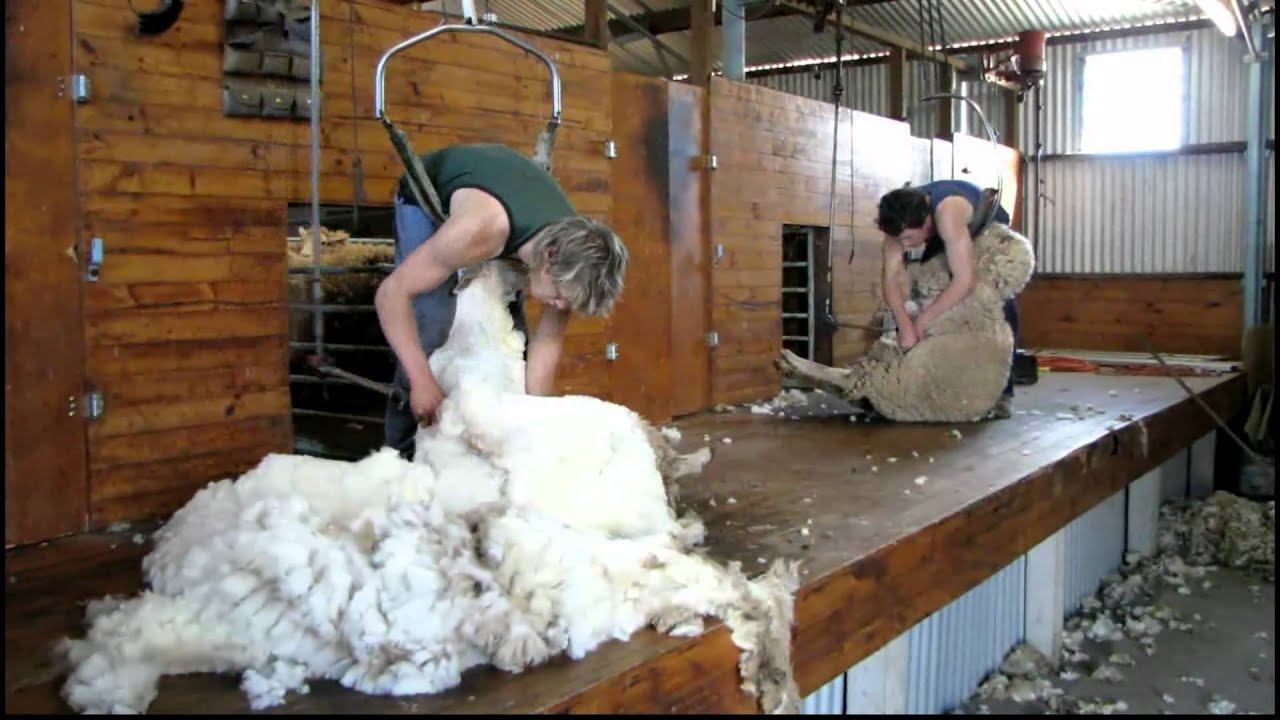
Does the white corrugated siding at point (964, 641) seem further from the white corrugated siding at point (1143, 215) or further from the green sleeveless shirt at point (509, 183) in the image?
the white corrugated siding at point (1143, 215)

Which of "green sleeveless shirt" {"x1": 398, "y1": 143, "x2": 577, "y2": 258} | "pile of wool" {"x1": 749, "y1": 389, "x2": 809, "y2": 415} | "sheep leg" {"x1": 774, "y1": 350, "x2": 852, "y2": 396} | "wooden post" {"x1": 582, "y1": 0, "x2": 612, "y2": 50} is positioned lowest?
"pile of wool" {"x1": 749, "y1": 389, "x2": 809, "y2": 415}

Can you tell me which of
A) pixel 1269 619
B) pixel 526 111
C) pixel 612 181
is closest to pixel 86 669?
pixel 526 111

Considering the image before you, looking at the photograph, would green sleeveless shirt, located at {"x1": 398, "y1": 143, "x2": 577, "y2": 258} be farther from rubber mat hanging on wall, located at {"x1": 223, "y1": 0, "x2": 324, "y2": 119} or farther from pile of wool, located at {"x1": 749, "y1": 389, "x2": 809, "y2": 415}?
pile of wool, located at {"x1": 749, "y1": 389, "x2": 809, "y2": 415}

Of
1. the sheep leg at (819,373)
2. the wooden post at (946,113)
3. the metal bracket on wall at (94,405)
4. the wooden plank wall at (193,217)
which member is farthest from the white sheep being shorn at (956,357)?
the wooden post at (946,113)

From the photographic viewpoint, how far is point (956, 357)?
180 inches

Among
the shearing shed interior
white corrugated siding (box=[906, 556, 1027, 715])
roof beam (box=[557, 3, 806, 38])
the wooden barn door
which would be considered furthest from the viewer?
roof beam (box=[557, 3, 806, 38])

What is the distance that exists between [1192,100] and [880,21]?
8.88 feet

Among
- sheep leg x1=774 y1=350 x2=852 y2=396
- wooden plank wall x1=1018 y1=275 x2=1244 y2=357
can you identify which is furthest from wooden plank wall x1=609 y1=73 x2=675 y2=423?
wooden plank wall x1=1018 y1=275 x2=1244 y2=357

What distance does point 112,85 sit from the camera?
10.1 feet

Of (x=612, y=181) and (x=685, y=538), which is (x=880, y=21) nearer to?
(x=612, y=181)

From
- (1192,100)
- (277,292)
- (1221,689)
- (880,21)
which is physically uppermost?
(880,21)

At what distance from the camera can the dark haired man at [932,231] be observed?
179 inches

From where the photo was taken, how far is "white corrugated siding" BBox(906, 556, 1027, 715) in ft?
12.8

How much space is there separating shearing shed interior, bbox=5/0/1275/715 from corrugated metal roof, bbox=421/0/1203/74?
92.2 inches
